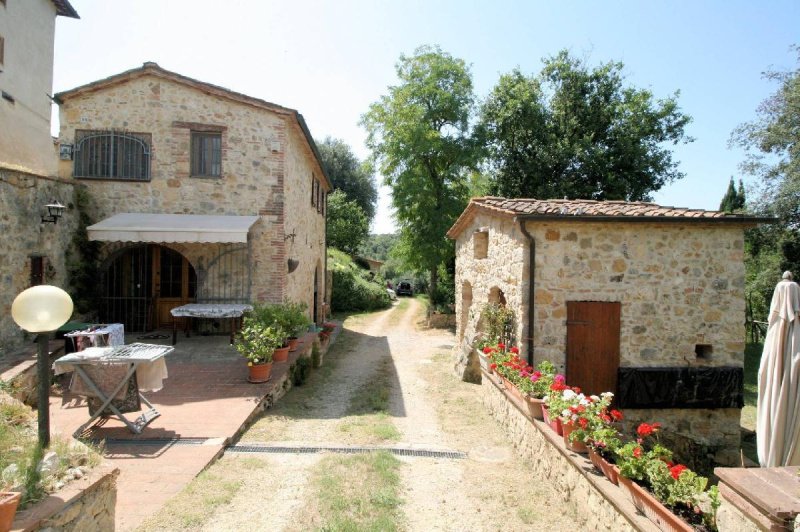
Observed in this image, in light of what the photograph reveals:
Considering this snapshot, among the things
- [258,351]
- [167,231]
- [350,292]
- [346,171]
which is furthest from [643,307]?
[346,171]

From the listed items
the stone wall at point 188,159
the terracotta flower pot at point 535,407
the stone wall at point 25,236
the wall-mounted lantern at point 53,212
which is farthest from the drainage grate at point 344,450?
the wall-mounted lantern at point 53,212

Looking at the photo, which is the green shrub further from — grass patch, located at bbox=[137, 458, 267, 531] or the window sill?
grass patch, located at bbox=[137, 458, 267, 531]

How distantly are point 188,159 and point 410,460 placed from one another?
9.72 metres

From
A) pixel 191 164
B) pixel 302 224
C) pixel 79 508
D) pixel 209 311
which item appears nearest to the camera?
pixel 79 508

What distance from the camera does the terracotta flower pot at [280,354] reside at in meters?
9.69

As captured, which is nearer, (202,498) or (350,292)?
(202,498)

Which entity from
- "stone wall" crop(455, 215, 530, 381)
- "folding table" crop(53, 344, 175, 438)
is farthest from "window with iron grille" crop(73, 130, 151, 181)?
"stone wall" crop(455, 215, 530, 381)

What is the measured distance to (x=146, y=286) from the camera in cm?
1254

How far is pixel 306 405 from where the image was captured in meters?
8.93

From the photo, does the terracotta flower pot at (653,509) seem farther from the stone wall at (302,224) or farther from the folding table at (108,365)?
the stone wall at (302,224)

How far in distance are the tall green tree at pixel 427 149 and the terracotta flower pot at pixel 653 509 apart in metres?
17.6

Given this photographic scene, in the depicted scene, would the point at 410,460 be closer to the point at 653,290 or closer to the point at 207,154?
the point at 653,290

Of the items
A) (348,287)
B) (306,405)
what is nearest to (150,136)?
(306,405)

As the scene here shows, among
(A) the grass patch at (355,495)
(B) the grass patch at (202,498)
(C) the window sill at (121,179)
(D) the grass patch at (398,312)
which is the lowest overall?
(D) the grass patch at (398,312)
